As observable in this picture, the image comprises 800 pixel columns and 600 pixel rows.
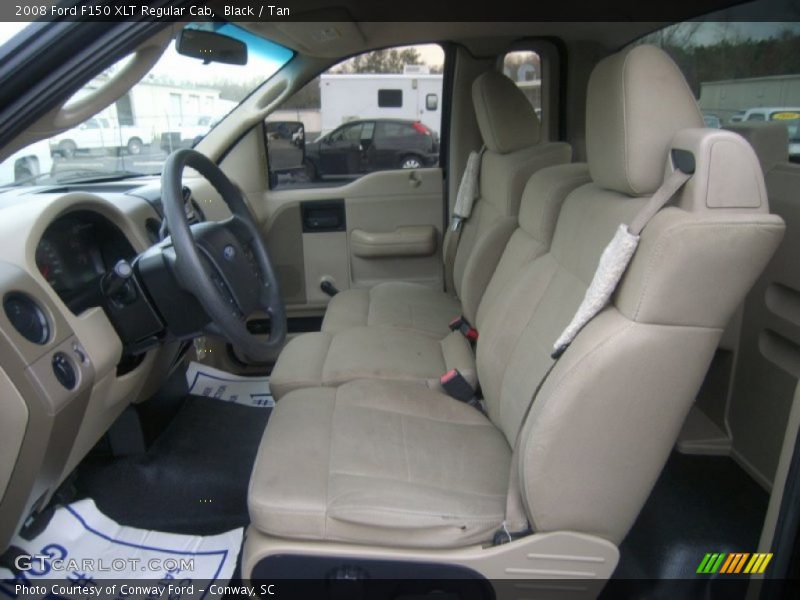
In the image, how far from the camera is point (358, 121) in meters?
3.13

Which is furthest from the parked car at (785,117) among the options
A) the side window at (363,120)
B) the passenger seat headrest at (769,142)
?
the side window at (363,120)

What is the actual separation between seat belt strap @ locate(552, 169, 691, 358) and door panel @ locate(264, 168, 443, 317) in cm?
183

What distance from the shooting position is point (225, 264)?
1.47 m

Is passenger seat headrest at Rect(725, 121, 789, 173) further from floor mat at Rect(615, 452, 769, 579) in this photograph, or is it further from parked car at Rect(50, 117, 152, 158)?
parked car at Rect(50, 117, 152, 158)

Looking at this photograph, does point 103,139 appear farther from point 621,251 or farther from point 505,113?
point 621,251

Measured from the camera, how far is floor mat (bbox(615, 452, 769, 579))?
53.3 inches

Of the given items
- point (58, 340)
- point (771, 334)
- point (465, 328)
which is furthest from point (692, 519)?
point (58, 340)

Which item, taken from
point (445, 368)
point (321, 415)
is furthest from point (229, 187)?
point (445, 368)

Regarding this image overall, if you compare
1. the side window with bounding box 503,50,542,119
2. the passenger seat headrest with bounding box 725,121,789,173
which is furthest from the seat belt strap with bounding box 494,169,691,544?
the side window with bounding box 503,50,542,119

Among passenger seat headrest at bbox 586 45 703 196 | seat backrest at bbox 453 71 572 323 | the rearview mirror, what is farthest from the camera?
seat backrest at bbox 453 71 572 323

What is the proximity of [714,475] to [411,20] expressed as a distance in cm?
190

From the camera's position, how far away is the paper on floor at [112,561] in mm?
1395

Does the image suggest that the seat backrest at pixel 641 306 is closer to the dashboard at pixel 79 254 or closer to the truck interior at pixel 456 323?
the truck interior at pixel 456 323

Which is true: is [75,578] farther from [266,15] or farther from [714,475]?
[266,15]
